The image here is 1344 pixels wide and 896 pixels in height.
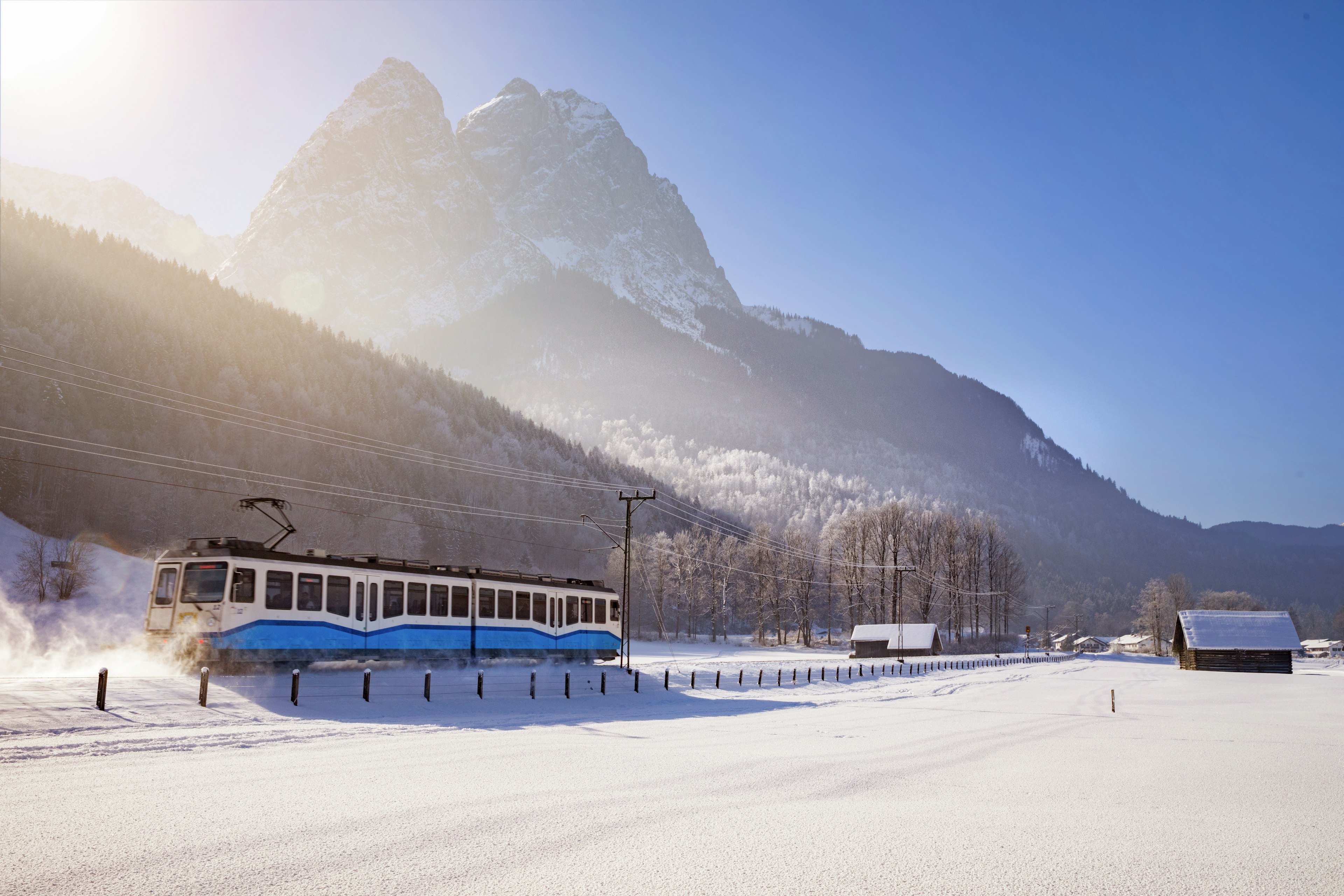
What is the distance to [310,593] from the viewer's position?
88.9 feet

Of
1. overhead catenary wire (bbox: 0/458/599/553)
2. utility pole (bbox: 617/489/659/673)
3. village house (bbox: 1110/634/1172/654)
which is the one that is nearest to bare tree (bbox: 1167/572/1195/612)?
village house (bbox: 1110/634/1172/654)

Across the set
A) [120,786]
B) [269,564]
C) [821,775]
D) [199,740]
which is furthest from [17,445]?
[821,775]

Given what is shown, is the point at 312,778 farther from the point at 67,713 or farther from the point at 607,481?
the point at 607,481

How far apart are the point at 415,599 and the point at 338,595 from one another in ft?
11.2

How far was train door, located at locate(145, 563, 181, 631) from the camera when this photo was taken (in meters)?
25.7

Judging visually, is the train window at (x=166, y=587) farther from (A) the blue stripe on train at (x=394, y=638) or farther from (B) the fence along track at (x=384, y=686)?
(B) the fence along track at (x=384, y=686)

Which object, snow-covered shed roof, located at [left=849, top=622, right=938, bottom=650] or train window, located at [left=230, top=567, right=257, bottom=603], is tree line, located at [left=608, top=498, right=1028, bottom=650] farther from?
train window, located at [left=230, top=567, right=257, bottom=603]

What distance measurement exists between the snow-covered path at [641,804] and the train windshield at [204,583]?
564 centimetres

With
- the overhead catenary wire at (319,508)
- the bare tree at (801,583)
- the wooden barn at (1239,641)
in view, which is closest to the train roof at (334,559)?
the overhead catenary wire at (319,508)

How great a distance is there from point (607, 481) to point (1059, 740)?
106 metres

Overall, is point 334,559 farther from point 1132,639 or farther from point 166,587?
point 1132,639

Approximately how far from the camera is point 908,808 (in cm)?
900

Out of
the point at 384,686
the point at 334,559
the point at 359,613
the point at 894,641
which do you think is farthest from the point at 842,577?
the point at 384,686

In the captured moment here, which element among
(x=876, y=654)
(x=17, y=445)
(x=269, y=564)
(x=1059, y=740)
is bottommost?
(x=876, y=654)
